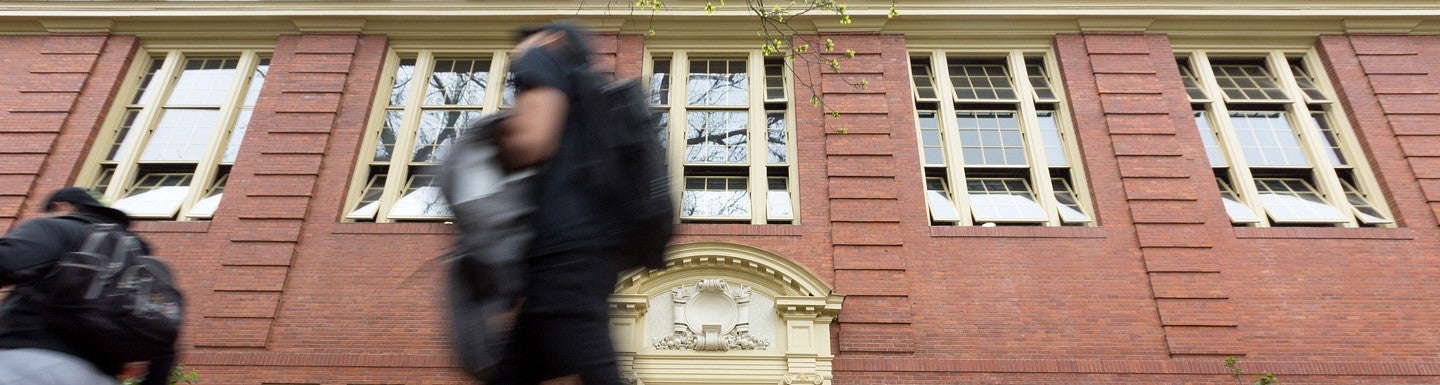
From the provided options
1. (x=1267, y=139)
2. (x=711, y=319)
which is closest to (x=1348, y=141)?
(x=1267, y=139)

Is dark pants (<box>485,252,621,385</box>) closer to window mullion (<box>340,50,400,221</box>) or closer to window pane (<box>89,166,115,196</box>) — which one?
window mullion (<box>340,50,400,221</box>)

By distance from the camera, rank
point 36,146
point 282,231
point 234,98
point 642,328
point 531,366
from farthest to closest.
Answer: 1. point 234,98
2. point 36,146
3. point 282,231
4. point 642,328
5. point 531,366

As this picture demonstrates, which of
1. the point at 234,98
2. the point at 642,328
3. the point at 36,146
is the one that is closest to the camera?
the point at 642,328

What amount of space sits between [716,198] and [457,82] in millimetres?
4782

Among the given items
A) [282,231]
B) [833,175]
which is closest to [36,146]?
[282,231]

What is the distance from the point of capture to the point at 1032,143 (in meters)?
11.6

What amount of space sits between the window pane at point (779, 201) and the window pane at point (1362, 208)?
300 inches

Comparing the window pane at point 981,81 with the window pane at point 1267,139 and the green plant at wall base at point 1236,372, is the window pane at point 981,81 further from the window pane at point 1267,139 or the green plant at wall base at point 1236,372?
the green plant at wall base at point 1236,372

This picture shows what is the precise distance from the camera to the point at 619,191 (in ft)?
7.27

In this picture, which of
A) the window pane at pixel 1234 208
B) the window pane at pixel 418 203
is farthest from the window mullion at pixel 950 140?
the window pane at pixel 418 203

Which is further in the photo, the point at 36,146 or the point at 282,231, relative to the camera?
the point at 36,146

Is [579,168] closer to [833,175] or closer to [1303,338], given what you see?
[833,175]

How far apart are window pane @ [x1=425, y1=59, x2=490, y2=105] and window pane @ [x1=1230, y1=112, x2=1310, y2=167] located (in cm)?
1145

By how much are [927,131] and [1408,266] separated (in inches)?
244
